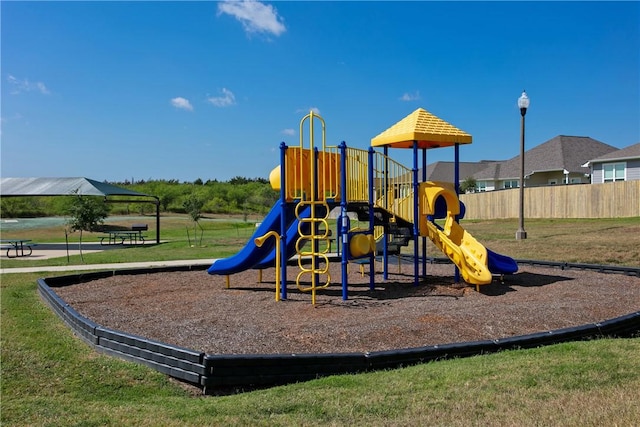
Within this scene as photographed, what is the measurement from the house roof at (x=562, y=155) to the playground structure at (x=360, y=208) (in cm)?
3235

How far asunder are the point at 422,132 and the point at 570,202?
23060 millimetres

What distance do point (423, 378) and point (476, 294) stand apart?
5144 mm

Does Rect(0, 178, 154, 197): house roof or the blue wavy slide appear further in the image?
Rect(0, 178, 154, 197): house roof

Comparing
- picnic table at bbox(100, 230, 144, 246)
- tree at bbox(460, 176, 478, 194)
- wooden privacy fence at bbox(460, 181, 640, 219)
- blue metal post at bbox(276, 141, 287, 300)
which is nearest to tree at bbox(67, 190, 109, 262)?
picnic table at bbox(100, 230, 144, 246)

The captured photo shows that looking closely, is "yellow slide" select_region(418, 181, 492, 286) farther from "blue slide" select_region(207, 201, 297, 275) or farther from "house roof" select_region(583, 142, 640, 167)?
"house roof" select_region(583, 142, 640, 167)

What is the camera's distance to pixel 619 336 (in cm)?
694

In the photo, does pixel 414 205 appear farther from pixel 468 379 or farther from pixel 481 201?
pixel 481 201

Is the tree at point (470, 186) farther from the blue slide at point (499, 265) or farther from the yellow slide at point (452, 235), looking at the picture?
the yellow slide at point (452, 235)

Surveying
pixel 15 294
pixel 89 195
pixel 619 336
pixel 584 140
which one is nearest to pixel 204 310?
pixel 15 294

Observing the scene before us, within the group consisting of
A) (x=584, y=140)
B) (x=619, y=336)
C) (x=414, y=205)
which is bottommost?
(x=619, y=336)

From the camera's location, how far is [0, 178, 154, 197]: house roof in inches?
906

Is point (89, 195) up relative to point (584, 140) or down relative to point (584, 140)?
down

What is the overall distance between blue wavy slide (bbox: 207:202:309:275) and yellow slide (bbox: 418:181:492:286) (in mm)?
2536

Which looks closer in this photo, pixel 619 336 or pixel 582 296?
pixel 619 336
